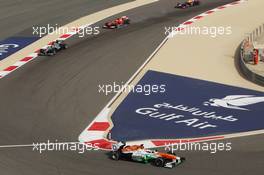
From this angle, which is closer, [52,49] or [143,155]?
[143,155]

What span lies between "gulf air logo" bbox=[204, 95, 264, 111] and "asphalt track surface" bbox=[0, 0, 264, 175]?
362 cm

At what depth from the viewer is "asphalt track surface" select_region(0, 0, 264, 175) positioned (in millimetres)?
19781

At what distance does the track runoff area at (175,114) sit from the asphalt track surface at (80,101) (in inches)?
34.4

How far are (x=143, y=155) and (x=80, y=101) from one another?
7.78 metres

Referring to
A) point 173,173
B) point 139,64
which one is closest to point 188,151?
point 173,173

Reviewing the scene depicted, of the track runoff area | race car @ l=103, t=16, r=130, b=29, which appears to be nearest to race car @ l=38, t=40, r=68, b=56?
race car @ l=103, t=16, r=130, b=29

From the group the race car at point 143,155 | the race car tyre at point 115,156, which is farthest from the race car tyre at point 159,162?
the race car tyre at point 115,156

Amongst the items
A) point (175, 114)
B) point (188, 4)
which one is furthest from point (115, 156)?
point (188, 4)

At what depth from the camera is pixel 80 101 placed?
26969 millimetres

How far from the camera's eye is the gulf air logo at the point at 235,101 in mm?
25250

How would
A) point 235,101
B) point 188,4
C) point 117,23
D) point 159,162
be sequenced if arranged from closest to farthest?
1. point 159,162
2. point 235,101
3. point 117,23
4. point 188,4

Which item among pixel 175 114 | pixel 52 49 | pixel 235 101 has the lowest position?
pixel 175 114

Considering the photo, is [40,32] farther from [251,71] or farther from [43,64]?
[251,71]

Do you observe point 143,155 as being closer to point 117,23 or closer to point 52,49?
point 52,49
